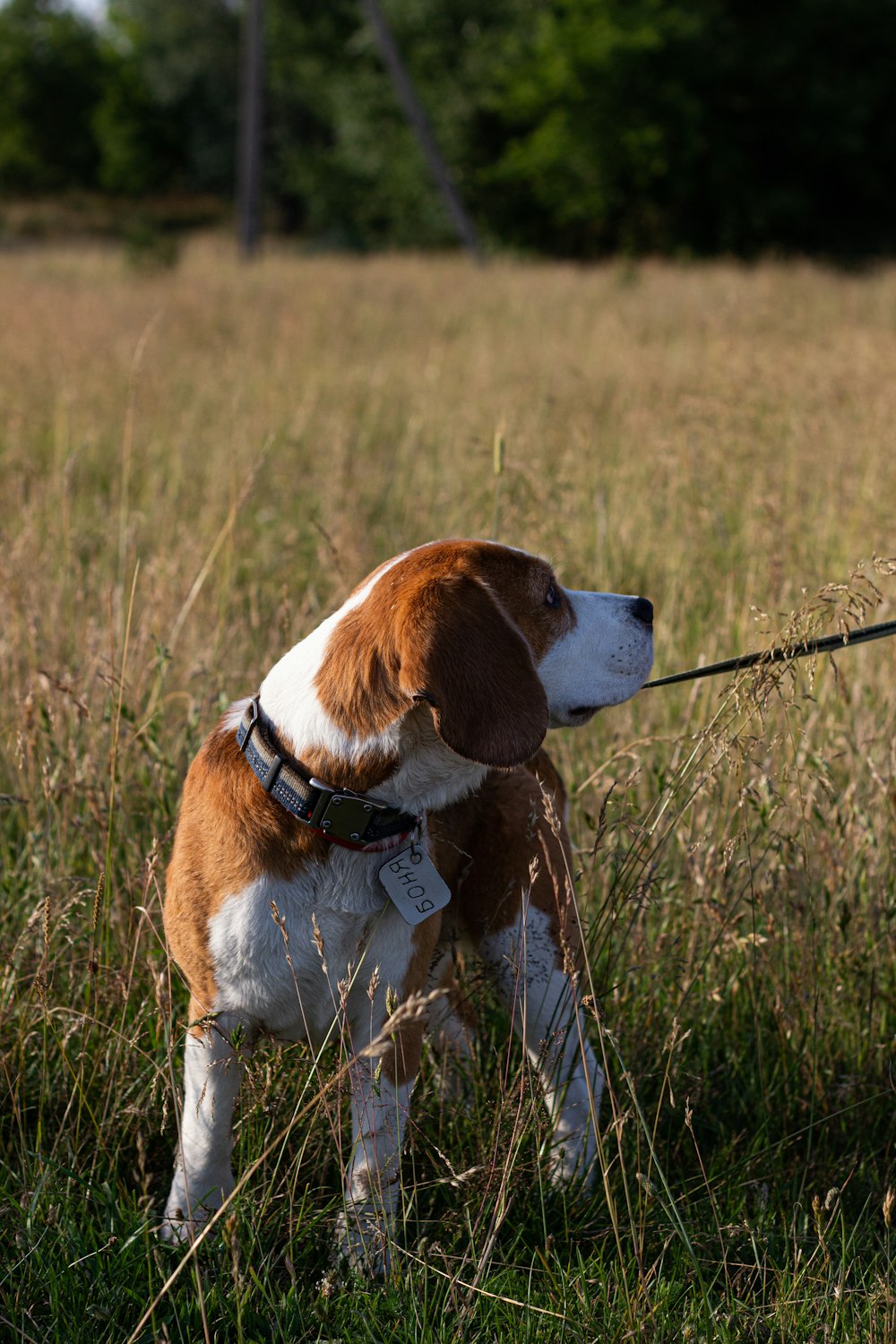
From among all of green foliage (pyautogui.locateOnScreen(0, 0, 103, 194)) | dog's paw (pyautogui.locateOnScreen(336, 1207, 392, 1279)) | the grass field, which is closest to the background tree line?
green foliage (pyautogui.locateOnScreen(0, 0, 103, 194))

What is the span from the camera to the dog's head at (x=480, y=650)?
70.5 inches

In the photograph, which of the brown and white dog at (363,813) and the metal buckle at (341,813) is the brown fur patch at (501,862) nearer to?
the brown and white dog at (363,813)

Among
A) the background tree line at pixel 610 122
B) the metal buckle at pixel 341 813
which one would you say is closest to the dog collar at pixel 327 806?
the metal buckle at pixel 341 813

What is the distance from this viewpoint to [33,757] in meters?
2.99

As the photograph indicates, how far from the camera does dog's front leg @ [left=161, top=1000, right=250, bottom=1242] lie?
1992 mm

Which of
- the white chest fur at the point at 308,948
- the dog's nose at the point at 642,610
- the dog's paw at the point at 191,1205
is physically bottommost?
the dog's paw at the point at 191,1205

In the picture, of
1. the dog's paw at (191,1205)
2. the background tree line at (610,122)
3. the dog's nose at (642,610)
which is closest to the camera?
the dog's paw at (191,1205)

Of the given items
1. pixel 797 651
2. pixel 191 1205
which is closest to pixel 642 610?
pixel 797 651

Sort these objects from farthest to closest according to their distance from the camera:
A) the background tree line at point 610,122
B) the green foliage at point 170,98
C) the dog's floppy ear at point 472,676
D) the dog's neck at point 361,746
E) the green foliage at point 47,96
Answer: the green foliage at point 47,96 < the green foliage at point 170,98 < the background tree line at point 610,122 < the dog's neck at point 361,746 < the dog's floppy ear at point 472,676

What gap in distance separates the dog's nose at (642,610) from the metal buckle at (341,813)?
654mm

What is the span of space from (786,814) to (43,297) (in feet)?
31.5

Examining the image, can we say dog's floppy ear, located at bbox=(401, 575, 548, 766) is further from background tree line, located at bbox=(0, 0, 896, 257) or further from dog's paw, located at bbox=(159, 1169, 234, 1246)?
background tree line, located at bbox=(0, 0, 896, 257)

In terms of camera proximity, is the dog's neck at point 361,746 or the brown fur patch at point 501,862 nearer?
the dog's neck at point 361,746

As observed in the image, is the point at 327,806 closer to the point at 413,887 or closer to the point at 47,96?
the point at 413,887
